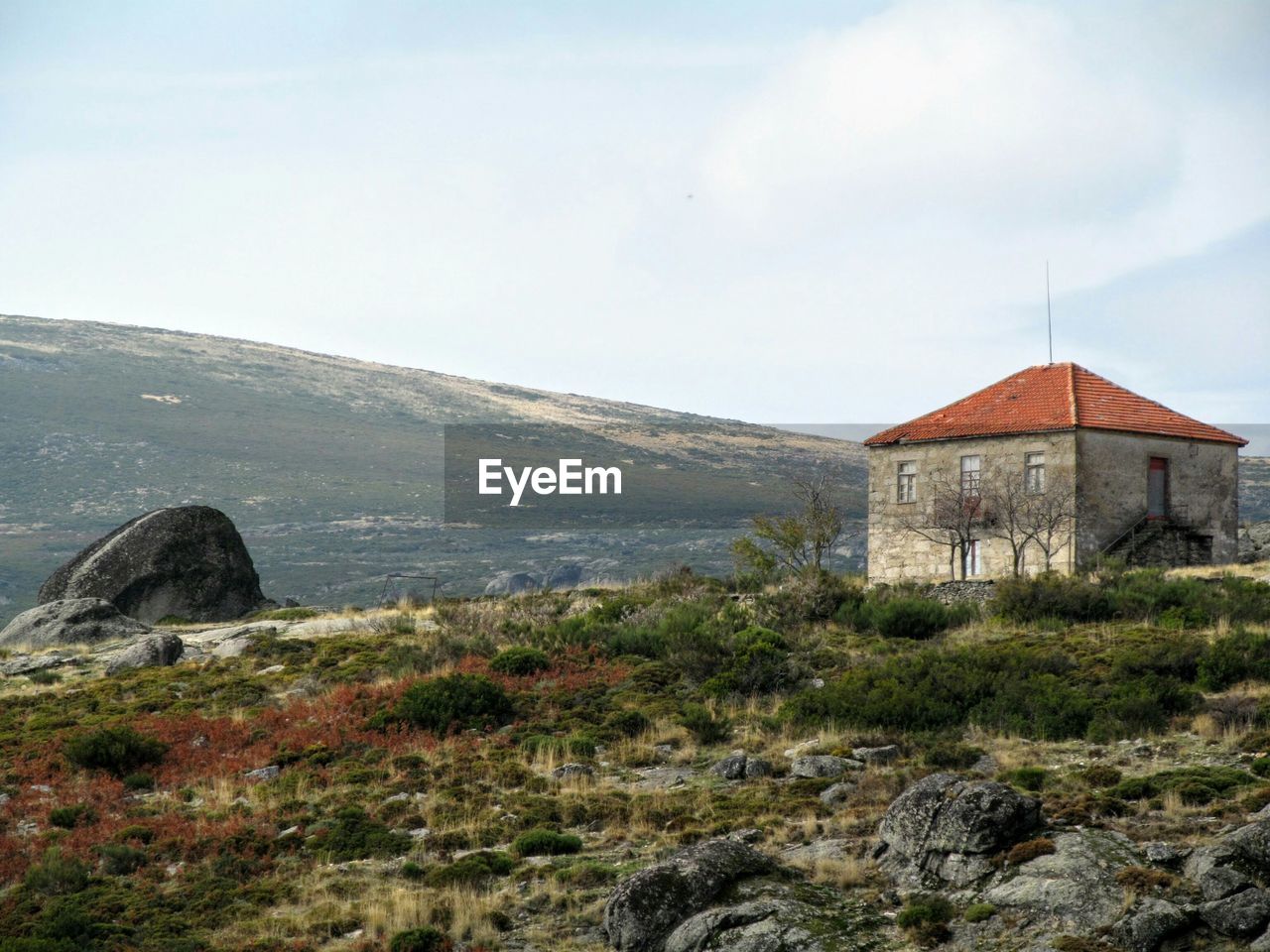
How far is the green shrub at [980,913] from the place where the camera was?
11367 millimetres

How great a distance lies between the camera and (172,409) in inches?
6816

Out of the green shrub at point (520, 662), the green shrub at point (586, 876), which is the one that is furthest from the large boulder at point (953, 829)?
the green shrub at point (520, 662)

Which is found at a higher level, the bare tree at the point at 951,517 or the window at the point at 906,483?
the window at the point at 906,483

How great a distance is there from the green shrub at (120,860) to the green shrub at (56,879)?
285mm

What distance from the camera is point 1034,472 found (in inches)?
1487

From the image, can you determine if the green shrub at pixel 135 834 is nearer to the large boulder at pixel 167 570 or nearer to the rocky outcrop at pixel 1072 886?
the rocky outcrop at pixel 1072 886

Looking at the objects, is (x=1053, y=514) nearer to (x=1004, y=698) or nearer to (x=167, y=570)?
(x=1004, y=698)

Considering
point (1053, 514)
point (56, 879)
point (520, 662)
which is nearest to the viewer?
point (56, 879)

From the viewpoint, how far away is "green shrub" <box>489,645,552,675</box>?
2497 centimetres

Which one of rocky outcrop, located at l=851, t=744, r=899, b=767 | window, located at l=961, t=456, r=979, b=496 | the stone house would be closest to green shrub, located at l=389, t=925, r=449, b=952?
rocky outcrop, located at l=851, t=744, r=899, b=767

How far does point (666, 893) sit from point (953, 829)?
273cm

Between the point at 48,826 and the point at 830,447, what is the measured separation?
160923 mm

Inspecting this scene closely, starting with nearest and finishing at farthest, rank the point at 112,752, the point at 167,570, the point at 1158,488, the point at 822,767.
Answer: the point at 822,767 < the point at 112,752 < the point at 1158,488 < the point at 167,570

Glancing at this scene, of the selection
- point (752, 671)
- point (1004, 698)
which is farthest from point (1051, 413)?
point (1004, 698)
